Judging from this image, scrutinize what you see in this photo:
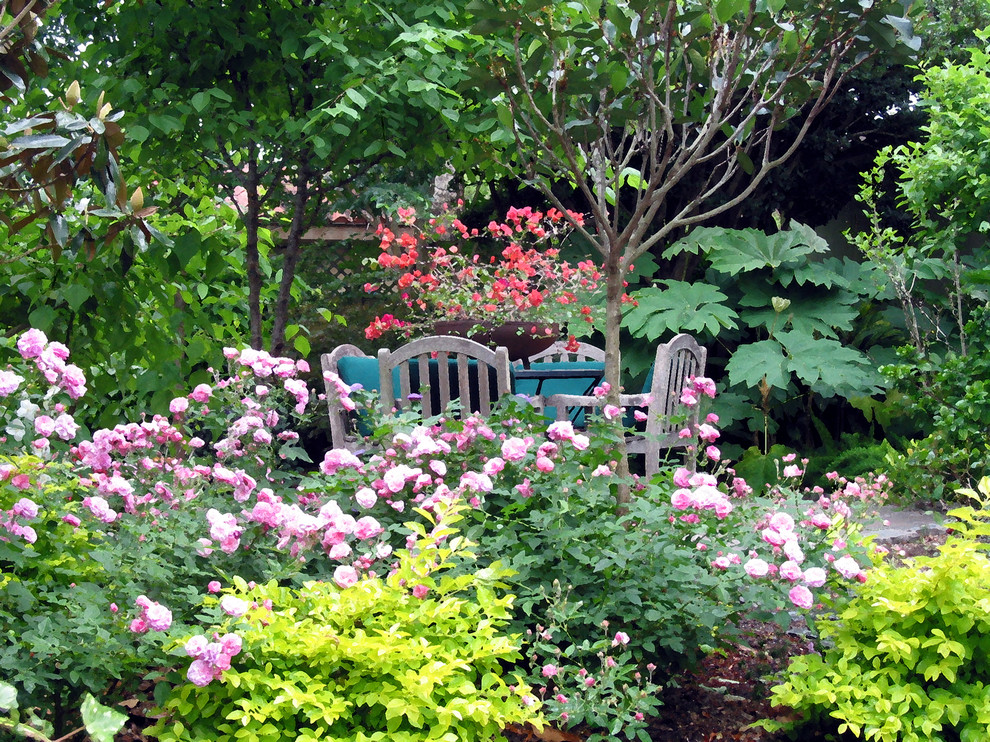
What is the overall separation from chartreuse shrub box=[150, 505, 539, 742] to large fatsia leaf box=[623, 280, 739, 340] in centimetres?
547

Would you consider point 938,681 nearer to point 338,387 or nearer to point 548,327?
point 338,387

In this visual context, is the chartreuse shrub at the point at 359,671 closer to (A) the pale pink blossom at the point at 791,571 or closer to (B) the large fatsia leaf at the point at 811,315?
(A) the pale pink blossom at the point at 791,571

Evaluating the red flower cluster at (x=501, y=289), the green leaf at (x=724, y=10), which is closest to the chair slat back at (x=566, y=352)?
the red flower cluster at (x=501, y=289)

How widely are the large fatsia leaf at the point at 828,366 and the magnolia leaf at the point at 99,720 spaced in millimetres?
6183

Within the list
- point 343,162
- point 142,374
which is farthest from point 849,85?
point 142,374

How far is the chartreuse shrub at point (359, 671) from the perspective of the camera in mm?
1796

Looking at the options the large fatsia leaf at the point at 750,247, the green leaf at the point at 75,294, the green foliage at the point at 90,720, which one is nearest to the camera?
the green foliage at the point at 90,720

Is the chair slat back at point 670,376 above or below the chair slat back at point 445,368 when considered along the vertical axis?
below

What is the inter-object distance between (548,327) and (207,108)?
1.76m

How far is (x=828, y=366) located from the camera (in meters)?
6.98

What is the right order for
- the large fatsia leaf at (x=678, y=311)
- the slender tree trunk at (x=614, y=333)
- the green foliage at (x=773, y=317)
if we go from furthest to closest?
the large fatsia leaf at (x=678, y=311), the green foliage at (x=773, y=317), the slender tree trunk at (x=614, y=333)

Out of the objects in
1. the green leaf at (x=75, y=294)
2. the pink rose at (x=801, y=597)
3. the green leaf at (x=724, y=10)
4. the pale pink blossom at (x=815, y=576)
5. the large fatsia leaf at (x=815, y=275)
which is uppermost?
the green leaf at (x=724, y=10)

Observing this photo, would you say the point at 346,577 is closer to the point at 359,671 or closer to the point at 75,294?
the point at 359,671

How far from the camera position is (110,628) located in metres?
1.95
